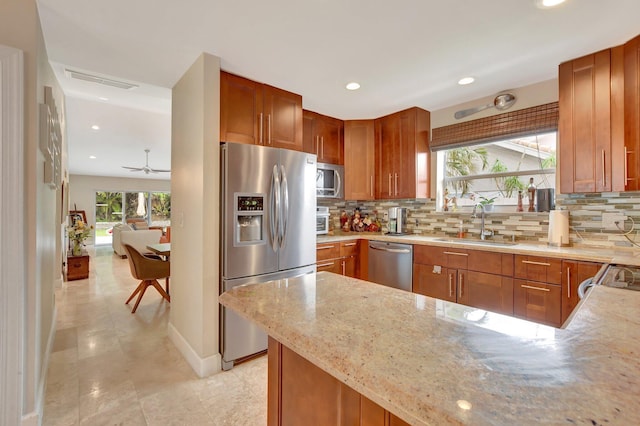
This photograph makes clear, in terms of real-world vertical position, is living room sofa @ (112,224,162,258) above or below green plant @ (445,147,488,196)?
below

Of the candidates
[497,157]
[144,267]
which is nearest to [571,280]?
[497,157]

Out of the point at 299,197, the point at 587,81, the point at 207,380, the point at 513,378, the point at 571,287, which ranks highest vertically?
the point at 587,81

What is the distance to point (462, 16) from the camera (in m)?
1.77

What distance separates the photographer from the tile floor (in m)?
1.79

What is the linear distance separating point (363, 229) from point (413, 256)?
3.65 feet

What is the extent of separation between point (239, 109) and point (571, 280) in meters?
2.88

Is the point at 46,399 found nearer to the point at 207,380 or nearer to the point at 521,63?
the point at 207,380

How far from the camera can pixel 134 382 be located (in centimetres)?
211

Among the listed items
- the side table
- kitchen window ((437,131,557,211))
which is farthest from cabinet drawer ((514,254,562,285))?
the side table

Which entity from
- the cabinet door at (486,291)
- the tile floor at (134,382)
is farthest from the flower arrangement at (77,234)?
the cabinet door at (486,291)

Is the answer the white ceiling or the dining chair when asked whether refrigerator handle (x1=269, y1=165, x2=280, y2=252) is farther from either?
the dining chair

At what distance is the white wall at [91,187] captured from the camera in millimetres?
9273

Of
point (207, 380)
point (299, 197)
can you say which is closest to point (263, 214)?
point (299, 197)

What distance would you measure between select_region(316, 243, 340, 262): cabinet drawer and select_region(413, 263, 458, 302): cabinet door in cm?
83
